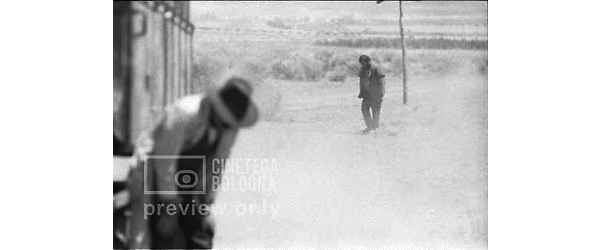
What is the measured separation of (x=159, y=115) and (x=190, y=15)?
533 millimetres

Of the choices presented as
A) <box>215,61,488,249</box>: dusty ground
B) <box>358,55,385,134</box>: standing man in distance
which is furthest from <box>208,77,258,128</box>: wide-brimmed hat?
<box>358,55,385,134</box>: standing man in distance

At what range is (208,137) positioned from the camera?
4652 millimetres

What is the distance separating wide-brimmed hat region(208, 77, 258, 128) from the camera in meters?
4.55

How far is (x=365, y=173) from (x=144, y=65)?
3.94 ft

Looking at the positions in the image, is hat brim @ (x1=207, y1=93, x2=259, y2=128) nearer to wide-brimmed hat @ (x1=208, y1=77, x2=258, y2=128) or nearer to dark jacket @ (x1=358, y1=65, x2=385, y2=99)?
wide-brimmed hat @ (x1=208, y1=77, x2=258, y2=128)

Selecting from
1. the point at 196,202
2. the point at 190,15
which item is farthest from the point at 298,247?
the point at 190,15

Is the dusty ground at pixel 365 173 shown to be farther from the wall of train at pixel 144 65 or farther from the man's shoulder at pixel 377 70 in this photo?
the wall of train at pixel 144 65

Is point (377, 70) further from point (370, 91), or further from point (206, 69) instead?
point (206, 69)

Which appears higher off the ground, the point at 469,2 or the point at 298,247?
the point at 469,2

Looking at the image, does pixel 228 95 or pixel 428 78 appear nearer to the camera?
pixel 228 95

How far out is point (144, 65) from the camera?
15.0 feet

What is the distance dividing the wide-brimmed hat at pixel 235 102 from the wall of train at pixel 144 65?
146 mm

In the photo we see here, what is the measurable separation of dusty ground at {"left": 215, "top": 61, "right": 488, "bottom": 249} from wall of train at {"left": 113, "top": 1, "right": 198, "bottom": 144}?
43cm

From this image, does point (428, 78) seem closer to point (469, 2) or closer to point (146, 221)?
point (469, 2)
